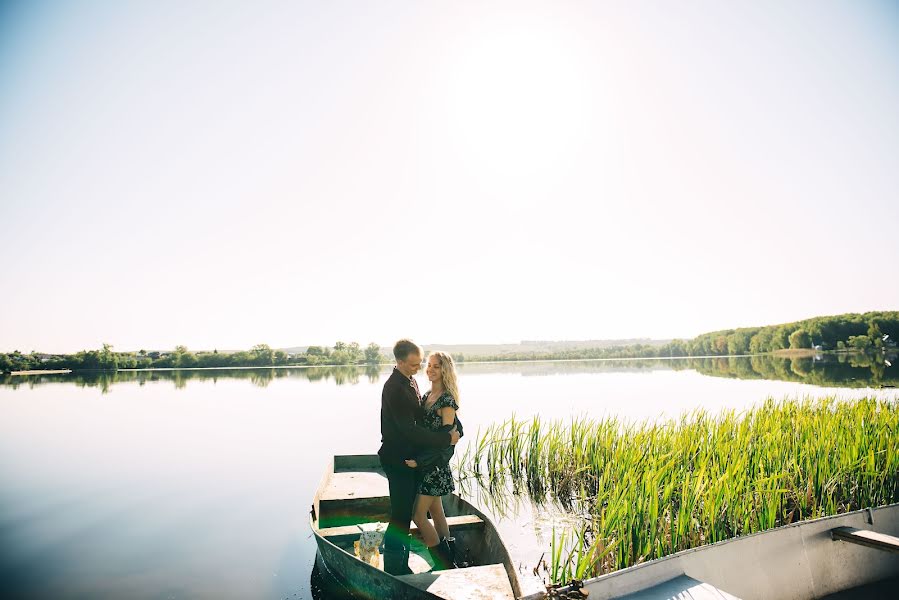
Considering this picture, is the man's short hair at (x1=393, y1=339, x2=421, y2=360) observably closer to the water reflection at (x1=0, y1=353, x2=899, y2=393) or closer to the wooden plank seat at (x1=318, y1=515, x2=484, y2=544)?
the wooden plank seat at (x1=318, y1=515, x2=484, y2=544)

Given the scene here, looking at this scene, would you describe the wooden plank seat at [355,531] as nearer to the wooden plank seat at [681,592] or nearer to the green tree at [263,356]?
the wooden plank seat at [681,592]

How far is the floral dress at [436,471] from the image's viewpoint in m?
4.51

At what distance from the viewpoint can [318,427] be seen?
1998cm

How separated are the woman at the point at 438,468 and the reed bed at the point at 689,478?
1.14 metres

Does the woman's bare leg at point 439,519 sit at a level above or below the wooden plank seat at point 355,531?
above

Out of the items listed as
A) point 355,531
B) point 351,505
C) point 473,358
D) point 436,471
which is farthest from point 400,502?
point 473,358

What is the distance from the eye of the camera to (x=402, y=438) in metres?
4.39

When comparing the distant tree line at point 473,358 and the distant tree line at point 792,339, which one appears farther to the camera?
the distant tree line at point 473,358

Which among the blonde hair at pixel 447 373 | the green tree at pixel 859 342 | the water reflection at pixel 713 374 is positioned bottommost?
the water reflection at pixel 713 374

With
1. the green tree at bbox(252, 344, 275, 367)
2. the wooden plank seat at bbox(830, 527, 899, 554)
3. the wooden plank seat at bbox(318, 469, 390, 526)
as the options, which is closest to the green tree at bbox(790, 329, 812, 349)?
the green tree at bbox(252, 344, 275, 367)

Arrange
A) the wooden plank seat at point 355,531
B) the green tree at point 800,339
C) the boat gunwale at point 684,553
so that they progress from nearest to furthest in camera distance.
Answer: the boat gunwale at point 684,553 < the wooden plank seat at point 355,531 < the green tree at point 800,339

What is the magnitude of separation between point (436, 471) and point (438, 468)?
3cm

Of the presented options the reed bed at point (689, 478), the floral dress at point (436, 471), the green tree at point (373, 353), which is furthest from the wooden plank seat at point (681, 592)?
the green tree at point (373, 353)

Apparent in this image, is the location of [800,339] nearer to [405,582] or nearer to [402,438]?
[402,438]
